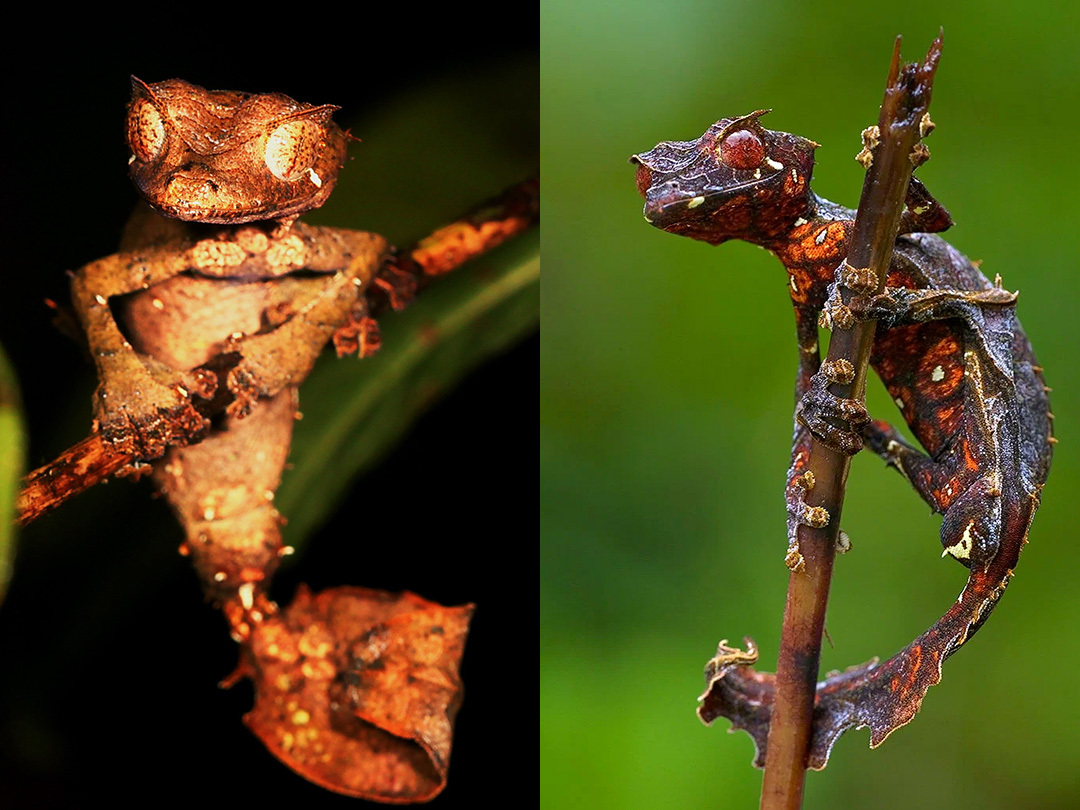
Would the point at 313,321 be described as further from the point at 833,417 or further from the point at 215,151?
the point at 833,417

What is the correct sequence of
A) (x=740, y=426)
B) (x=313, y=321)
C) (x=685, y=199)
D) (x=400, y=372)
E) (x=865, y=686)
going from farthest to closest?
(x=740, y=426) → (x=400, y=372) → (x=313, y=321) → (x=865, y=686) → (x=685, y=199)

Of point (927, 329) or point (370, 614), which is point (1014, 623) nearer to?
point (927, 329)

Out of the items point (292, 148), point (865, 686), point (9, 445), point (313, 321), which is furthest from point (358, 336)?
point (865, 686)

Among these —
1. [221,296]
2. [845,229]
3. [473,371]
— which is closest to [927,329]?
[845,229]

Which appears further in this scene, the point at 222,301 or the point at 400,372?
the point at 400,372

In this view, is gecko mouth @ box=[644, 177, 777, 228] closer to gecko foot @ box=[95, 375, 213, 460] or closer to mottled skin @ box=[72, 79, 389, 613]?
mottled skin @ box=[72, 79, 389, 613]

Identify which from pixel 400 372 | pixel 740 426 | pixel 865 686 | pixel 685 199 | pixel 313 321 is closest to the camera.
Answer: pixel 685 199

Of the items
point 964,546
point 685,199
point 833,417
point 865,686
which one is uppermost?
point 685,199
